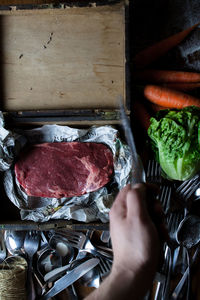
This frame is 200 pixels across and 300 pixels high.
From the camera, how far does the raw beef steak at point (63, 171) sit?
153cm

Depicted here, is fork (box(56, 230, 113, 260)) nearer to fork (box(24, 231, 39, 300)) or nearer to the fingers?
fork (box(24, 231, 39, 300))

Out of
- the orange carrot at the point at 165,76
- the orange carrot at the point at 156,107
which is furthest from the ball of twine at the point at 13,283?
the orange carrot at the point at 165,76

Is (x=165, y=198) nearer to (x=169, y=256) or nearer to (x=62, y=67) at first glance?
(x=169, y=256)

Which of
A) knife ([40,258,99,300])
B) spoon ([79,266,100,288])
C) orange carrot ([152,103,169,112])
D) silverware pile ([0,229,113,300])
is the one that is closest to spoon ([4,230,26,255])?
silverware pile ([0,229,113,300])

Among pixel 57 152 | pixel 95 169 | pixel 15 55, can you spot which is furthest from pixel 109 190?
pixel 15 55

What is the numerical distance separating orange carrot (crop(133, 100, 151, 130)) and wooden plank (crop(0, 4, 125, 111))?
0.23 metres

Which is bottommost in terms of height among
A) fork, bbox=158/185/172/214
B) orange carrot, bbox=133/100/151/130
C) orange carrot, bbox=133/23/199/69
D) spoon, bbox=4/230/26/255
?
spoon, bbox=4/230/26/255

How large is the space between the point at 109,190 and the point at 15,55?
0.85m

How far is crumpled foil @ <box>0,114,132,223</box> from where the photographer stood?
148 centimetres

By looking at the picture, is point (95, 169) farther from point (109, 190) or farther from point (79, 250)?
point (79, 250)

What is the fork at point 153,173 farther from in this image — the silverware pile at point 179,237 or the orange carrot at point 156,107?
the orange carrot at point 156,107

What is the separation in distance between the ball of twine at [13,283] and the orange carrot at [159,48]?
132cm

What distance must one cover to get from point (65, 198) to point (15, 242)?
39 centimetres

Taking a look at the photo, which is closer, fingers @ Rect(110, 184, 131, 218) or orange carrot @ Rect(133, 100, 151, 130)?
fingers @ Rect(110, 184, 131, 218)
